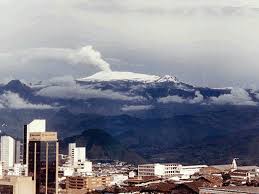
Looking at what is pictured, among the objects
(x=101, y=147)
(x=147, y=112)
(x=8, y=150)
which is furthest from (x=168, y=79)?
(x=8, y=150)

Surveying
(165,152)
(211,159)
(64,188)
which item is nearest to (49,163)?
(64,188)

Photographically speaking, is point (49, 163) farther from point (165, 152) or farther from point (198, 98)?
point (198, 98)

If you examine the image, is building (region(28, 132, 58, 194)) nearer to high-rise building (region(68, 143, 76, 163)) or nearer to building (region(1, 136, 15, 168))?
building (region(1, 136, 15, 168))

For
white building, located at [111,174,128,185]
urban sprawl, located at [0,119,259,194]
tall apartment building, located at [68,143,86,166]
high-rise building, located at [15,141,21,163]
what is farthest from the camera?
tall apartment building, located at [68,143,86,166]

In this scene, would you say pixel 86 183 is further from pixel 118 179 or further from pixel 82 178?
pixel 118 179

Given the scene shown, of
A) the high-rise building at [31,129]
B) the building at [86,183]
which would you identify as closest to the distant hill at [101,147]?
the high-rise building at [31,129]

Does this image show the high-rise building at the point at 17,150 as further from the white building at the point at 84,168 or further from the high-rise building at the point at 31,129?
the high-rise building at the point at 31,129

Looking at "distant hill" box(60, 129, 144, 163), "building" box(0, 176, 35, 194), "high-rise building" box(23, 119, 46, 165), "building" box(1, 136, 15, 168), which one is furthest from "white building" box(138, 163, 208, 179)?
"building" box(0, 176, 35, 194)
